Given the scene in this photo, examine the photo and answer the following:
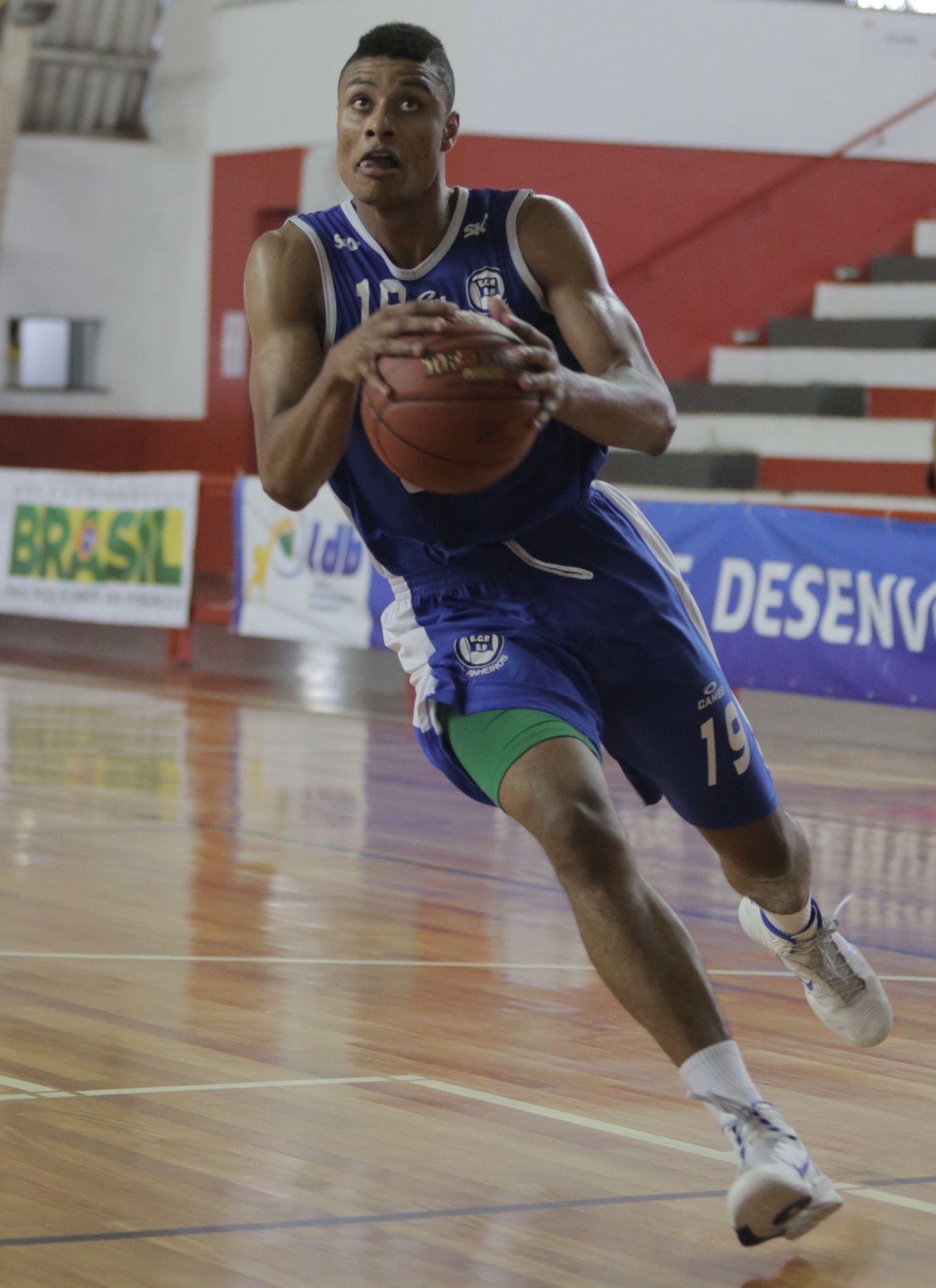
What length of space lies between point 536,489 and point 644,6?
43.4 ft

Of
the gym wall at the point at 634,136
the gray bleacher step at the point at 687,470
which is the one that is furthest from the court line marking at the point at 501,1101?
the gym wall at the point at 634,136

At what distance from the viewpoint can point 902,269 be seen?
15.7m

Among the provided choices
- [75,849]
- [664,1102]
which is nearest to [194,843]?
[75,849]

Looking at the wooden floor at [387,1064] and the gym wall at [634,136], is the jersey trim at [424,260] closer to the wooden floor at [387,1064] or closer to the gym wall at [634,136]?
the wooden floor at [387,1064]

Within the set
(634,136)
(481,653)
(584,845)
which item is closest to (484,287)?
(481,653)

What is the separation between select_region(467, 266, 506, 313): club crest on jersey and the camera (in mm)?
3311

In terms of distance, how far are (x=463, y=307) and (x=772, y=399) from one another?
1212 cm

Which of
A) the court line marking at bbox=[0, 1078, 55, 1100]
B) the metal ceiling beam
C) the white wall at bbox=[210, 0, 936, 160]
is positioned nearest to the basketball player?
the court line marking at bbox=[0, 1078, 55, 1100]

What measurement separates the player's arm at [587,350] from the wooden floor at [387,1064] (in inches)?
45.3

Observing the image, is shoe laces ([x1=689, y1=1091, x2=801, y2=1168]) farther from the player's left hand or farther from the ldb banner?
the ldb banner

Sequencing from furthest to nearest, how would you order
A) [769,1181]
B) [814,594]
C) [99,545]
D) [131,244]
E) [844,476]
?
[131,244], [844,476], [99,545], [814,594], [769,1181]

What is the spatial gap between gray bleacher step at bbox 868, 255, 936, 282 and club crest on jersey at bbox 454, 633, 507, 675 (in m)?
13.0

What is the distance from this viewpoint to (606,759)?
30.7ft

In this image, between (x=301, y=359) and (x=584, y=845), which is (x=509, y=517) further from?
(x=584, y=845)
